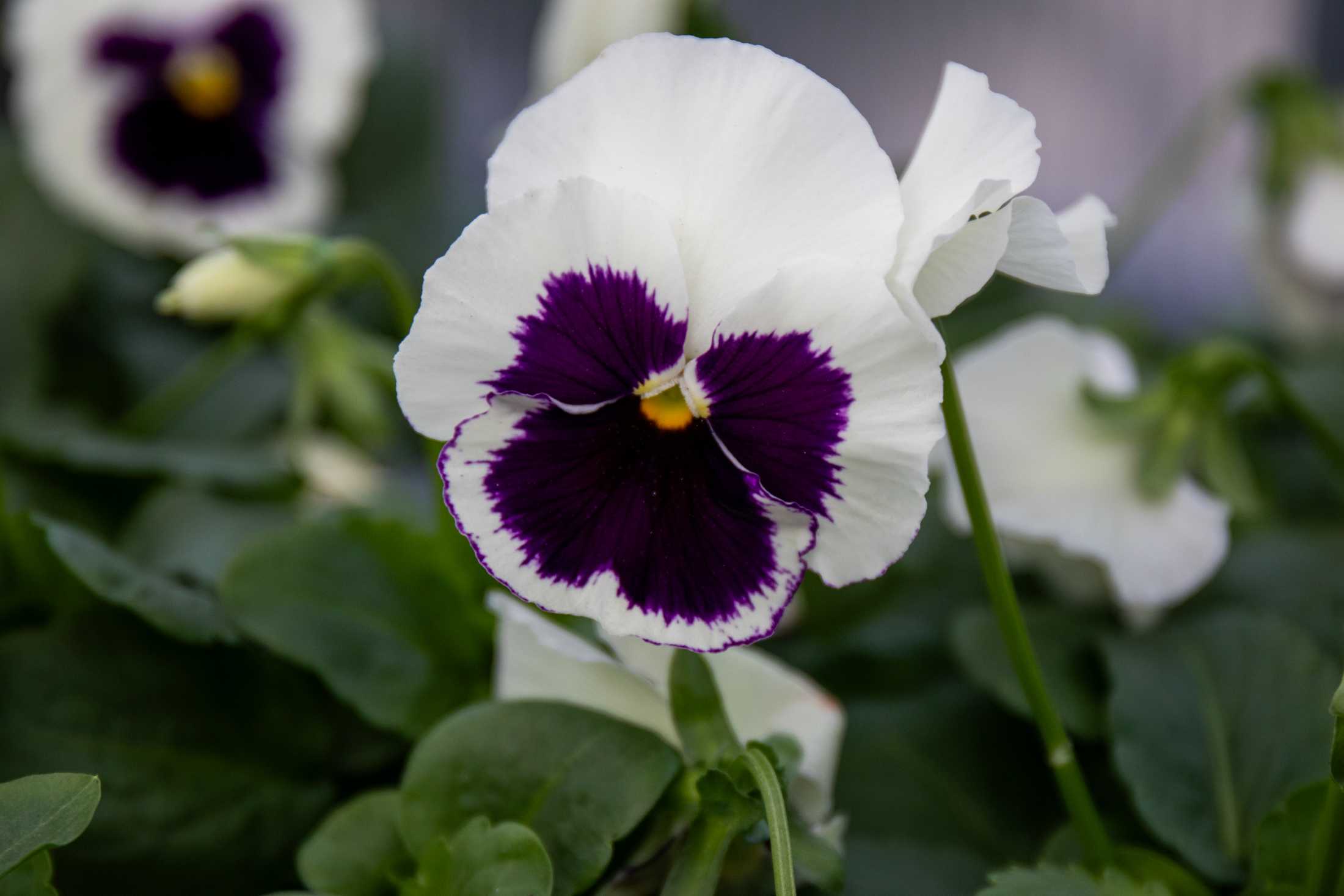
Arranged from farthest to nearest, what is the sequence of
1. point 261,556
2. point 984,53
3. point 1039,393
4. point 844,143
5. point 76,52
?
1. point 984,53
2. point 76,52
3. point 1039,393
4. point 261,556
5. point 844,143

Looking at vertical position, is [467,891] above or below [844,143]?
below

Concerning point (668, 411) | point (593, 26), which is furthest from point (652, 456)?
point (593, 26)

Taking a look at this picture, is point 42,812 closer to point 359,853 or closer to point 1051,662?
point 359,853

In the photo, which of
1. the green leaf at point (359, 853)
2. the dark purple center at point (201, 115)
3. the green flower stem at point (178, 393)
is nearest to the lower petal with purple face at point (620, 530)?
the green leaf at point (359, 853)

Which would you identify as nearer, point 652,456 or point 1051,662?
point 652,456

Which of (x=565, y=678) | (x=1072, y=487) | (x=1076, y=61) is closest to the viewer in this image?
(x=565, y=678)

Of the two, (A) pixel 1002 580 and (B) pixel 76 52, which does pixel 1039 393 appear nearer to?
(A) pixel 1002 580

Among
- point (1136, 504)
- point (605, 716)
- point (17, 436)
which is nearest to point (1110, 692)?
point (1136, 504)
